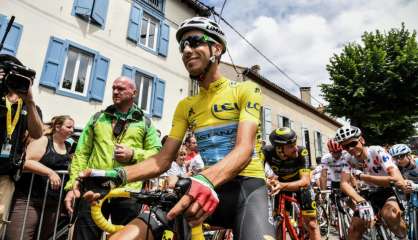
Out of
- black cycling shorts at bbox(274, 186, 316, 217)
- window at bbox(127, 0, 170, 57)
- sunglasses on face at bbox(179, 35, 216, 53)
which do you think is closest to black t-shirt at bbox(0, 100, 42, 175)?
sunglasses on face at bbox(179, 35, 216, 53)

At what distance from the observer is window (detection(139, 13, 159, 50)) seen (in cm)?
1434

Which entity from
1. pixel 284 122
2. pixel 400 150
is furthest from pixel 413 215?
pixel 284 122

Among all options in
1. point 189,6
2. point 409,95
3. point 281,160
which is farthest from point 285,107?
point 281,160

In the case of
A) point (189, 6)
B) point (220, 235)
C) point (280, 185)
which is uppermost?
point (189, 6)

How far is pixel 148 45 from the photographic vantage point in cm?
1441

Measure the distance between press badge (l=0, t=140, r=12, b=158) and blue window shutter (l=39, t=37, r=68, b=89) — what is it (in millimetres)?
8027

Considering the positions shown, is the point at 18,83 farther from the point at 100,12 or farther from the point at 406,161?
the point at 100,12

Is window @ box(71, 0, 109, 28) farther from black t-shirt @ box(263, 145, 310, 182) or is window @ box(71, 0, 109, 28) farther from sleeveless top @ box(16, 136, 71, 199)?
black t-shirt @ box(263, 145, 310, 182)

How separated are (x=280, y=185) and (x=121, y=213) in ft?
7.86

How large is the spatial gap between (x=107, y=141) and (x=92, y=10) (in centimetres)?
1026

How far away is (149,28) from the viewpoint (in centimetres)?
1462

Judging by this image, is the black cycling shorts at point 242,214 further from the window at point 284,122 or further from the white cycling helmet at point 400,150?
the window at point 284,122

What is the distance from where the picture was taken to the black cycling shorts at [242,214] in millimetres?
1752

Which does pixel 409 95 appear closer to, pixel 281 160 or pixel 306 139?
pixel 306 139
